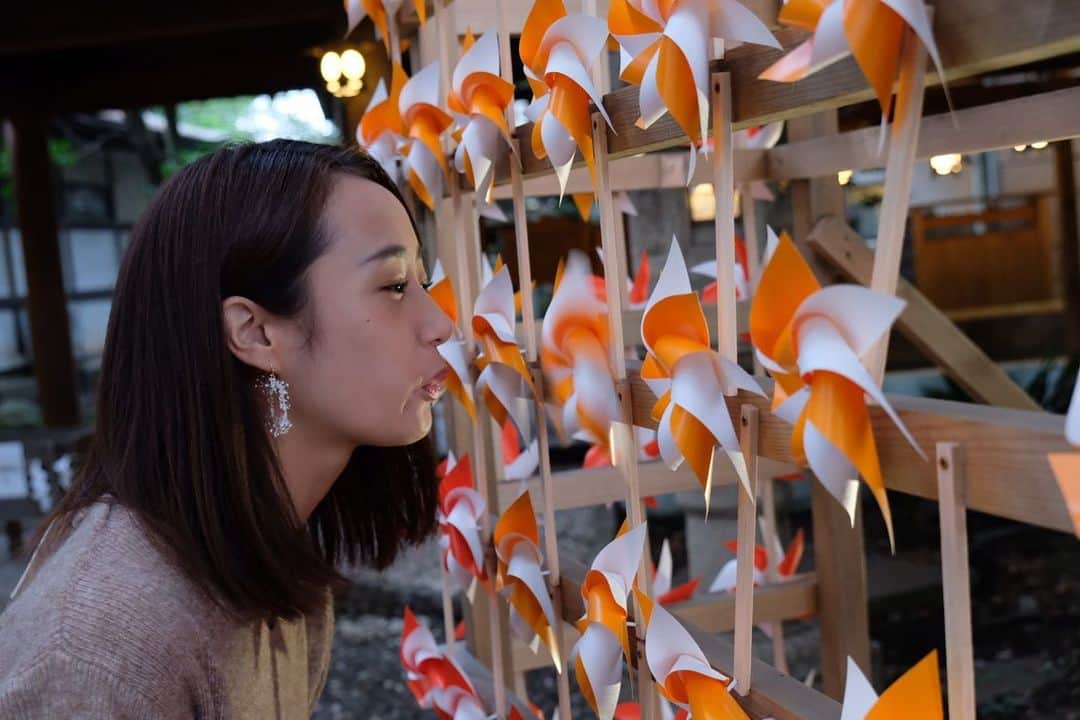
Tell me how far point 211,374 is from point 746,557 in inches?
24.3

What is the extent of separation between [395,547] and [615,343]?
0.74m

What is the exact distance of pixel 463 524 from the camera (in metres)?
1.35

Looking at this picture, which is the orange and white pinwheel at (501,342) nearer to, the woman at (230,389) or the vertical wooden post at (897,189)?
the woman at (230,389)

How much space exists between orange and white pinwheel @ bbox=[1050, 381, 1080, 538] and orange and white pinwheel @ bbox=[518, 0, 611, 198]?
0.46 meters

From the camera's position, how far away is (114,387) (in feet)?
4.05

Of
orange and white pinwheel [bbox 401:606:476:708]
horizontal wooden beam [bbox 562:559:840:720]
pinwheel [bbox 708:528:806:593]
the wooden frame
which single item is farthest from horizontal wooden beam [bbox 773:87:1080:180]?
orange and white pinwheel [bbox 401:606:476:708]

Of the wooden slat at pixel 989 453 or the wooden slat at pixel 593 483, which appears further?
the wooden slat at pixel 593 483

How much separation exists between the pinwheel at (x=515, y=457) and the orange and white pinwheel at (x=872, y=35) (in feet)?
2.85

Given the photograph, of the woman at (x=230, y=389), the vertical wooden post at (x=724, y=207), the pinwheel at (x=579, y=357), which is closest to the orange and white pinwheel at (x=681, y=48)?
the vertical wooden post at (x=724, y=207)

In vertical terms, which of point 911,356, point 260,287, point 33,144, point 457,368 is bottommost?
point 911,356

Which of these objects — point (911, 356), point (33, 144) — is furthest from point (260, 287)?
point (33, 144)

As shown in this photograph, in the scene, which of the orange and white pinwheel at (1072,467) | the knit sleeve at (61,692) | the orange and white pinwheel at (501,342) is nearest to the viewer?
the orange and white pinwheel at (1072,467)

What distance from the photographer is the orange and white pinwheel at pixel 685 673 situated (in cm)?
81

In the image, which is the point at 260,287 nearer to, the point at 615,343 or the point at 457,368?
the point at 457,368
